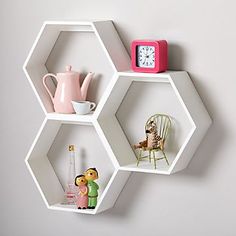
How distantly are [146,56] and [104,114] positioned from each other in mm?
260

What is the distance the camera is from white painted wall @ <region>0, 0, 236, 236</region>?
7.68ft

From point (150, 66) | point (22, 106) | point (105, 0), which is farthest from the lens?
point (22, 106)

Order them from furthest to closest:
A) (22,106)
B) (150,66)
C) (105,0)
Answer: (22,106) → (105,0) → (150,66)

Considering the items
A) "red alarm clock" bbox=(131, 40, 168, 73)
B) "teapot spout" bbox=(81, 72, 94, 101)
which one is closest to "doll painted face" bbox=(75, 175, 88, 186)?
"teapot spout" bbox=(81, 72, 94, 101)

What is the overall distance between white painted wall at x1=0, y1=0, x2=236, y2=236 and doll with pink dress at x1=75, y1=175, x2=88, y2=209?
0.44 feet

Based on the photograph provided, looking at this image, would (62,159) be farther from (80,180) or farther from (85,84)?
(85,84)

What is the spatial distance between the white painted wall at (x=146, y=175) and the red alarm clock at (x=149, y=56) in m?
0.08

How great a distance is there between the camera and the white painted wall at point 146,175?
2.34 m

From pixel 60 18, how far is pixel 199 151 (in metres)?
0.69

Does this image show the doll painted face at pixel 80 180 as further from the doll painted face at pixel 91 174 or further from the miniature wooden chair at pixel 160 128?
the miniature wooden chair at pixel 160 128

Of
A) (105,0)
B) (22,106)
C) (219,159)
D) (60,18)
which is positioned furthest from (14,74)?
(219,159)

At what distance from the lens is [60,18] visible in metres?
2.62

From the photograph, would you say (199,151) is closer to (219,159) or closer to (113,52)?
(219,159)

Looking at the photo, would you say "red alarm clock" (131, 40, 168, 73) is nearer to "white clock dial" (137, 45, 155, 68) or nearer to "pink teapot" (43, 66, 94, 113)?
"white clock dial" (137, 45, 155, 68)
